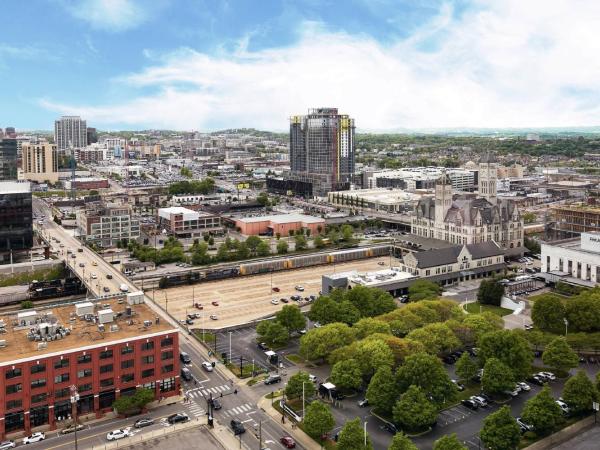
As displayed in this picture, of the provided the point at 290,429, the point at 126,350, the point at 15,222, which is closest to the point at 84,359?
the point at 126,350

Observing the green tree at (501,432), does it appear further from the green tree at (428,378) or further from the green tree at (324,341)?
the green tree at (324,341)

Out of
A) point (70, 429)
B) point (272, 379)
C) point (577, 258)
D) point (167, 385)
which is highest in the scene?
point (577, 258)

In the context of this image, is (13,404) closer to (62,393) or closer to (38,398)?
(38,398)

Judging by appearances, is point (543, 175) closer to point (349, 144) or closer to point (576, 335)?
point (349, 144)

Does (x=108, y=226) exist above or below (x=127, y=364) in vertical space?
above

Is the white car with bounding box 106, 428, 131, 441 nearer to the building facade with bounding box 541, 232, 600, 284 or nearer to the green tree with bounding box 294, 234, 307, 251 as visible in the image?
the building facade with bounding box 541, 232, 600, 284

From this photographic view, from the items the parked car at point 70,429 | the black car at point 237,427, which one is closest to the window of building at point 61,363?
the parked car at point 70,429

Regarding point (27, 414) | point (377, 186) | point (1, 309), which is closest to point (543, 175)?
point (377, 186)
